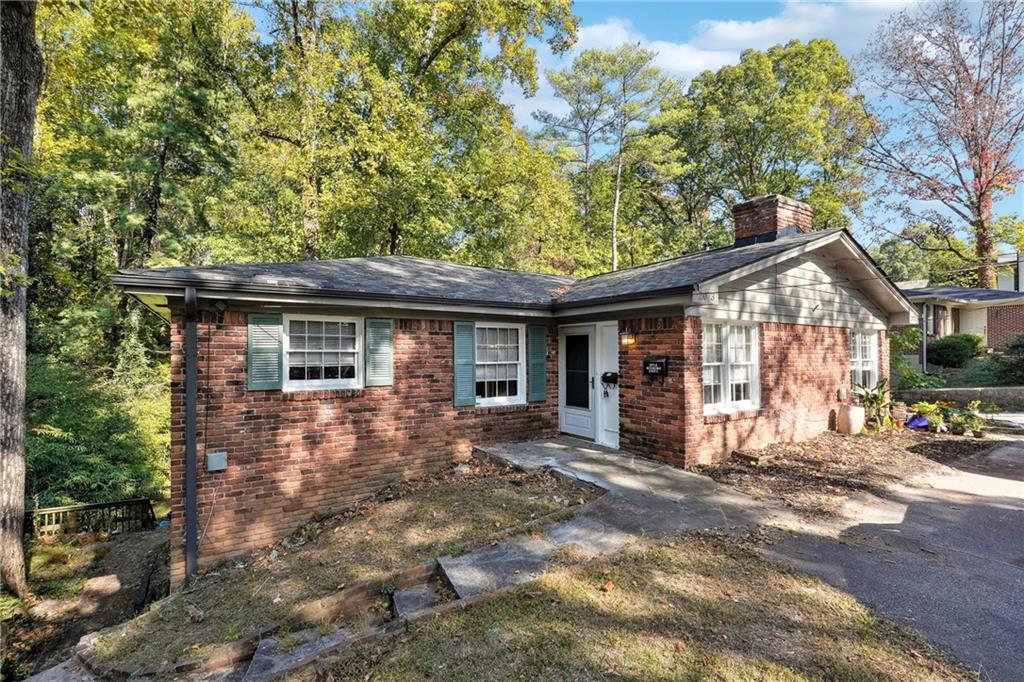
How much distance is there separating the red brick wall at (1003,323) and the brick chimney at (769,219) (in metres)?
16.0

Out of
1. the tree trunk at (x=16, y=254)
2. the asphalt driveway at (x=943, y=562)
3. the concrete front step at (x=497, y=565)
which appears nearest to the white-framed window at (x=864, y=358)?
the asphalt driveway at (x=943, y=562)

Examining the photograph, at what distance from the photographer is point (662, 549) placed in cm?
464

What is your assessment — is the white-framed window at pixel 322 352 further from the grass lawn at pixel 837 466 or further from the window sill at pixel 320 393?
the grass lawn at pixel 837 466

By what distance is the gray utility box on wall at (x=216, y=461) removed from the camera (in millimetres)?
5746

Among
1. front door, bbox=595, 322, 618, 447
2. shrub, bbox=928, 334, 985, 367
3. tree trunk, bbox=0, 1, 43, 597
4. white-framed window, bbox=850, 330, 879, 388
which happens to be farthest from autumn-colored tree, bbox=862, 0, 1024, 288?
tree trunk, bbox=0, 1, 43, 597

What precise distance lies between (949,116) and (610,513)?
26.6 meters

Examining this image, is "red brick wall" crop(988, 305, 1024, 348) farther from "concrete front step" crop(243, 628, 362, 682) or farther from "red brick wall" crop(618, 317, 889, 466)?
"concrete front step" crop(243, 628, 362, 682)

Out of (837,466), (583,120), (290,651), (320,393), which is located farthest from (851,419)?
(583,120)

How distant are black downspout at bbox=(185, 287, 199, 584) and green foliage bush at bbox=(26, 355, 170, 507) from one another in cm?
479

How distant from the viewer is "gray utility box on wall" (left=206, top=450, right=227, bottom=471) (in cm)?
575

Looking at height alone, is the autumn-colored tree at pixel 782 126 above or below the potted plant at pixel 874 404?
above

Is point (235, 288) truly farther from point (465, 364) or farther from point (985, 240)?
point (985, 240)

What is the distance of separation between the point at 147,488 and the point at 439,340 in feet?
23.5

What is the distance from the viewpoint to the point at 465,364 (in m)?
7.86
